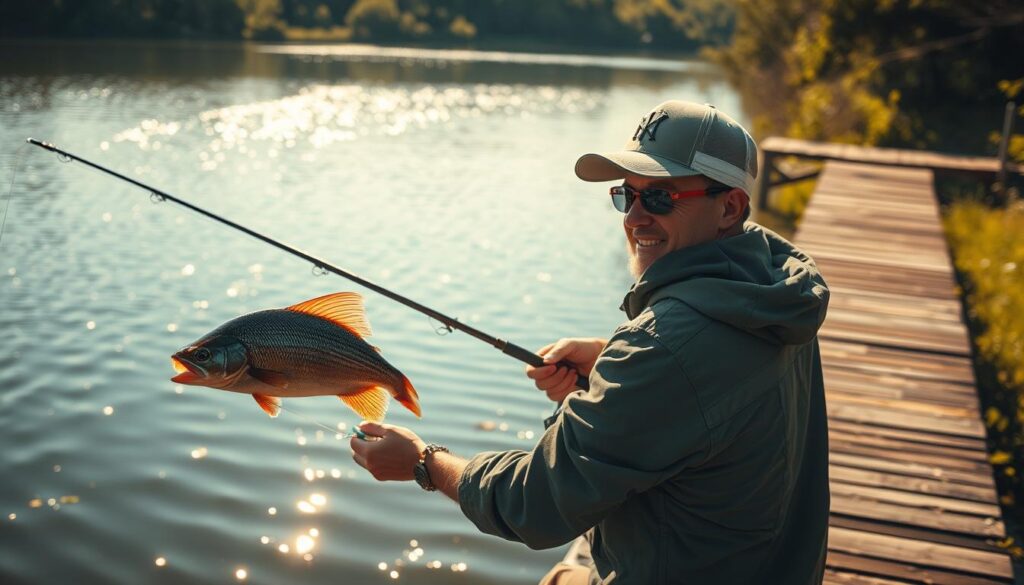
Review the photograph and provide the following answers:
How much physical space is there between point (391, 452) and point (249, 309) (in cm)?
731

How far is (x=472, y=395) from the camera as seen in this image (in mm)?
8031

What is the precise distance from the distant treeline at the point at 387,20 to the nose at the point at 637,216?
4024cm

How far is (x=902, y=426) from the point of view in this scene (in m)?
5.30

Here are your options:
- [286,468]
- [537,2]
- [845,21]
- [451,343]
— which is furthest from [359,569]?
[537,2]

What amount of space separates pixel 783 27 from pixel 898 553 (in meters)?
28.4

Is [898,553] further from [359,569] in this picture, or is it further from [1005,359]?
[1005,359]

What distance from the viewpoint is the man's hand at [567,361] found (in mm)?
3186

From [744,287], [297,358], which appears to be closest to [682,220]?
[744,287]

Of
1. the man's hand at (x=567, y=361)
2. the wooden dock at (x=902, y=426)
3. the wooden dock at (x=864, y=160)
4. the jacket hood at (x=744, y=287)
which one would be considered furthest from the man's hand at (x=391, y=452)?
the wooden dock at (x=864, y=160)

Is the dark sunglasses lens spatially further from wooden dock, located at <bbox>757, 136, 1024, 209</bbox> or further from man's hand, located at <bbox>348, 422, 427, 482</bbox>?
wooden dock, located at <bbox>757, 136, 1024, 209</bbox>

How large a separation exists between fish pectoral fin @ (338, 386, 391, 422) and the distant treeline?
39.9 metres

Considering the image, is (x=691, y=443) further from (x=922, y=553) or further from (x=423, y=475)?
(x=922, y=553)

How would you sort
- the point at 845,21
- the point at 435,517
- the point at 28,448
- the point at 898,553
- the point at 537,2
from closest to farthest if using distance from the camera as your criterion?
the point at 898,553, the point at 435,517, the point at 28,448, the point at 845,21, the point at 537,2

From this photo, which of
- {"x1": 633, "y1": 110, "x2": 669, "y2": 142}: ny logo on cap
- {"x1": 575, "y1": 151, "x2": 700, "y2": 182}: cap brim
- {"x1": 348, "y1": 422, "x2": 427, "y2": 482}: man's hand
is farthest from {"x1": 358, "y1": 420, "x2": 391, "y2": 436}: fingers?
{"x1": 633, "y1": 110, "x2": 669, "y2": 142}: ny logo on cap
